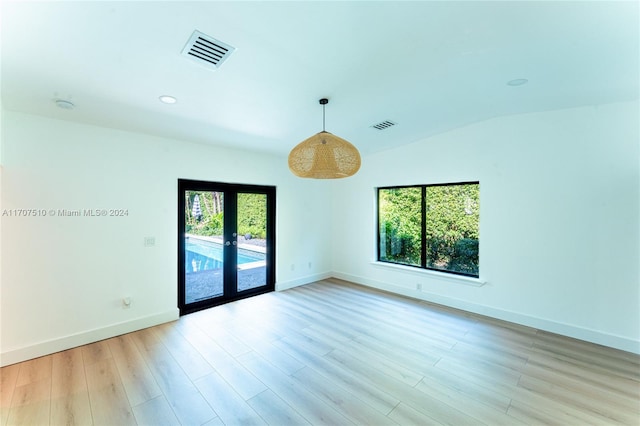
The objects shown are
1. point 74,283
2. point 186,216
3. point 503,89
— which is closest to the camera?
point 503,89

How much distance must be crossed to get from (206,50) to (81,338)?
3534 mm

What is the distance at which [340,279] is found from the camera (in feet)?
19.9

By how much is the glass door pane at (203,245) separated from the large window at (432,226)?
3.10 m

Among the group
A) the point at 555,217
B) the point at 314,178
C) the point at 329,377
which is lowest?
the point at 329,377

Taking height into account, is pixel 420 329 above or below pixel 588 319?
below

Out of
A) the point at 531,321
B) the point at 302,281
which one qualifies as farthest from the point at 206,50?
the point at 531,321

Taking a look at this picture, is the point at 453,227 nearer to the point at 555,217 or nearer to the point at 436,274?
the point at 436,274

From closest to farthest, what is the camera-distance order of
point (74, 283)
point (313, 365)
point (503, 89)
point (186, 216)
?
point (313, 365) → point (503, 89) → point (74, 283) → point (186, 216)

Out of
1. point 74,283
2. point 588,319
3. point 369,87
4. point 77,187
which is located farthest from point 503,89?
point 74,283

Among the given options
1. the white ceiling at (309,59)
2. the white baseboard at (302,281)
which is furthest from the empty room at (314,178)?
the white baseboard at (302,281)

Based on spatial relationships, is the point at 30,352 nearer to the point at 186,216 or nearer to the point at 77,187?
the point at 77,187

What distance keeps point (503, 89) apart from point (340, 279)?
4.52 metres

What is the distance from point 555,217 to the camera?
138 inches

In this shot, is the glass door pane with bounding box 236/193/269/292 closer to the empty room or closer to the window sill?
the empty room
